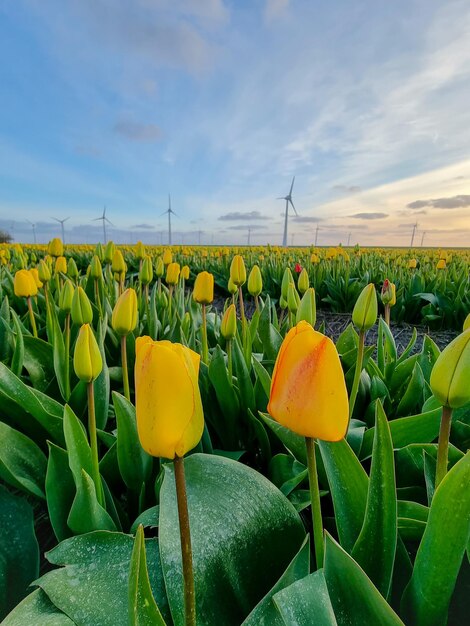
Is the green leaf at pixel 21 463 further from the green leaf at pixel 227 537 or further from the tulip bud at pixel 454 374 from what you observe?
the tulip bud at pixel 454 374

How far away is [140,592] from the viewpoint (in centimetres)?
50

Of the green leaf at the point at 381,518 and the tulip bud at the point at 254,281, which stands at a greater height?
the tulip bud at the point at 254,281

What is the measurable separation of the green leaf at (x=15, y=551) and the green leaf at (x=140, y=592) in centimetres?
46

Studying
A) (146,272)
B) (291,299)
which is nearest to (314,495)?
(291,299)

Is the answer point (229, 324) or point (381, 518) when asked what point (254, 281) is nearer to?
point (229, 324)

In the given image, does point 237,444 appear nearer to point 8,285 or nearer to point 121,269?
point 121,269

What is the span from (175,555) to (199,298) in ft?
3.59

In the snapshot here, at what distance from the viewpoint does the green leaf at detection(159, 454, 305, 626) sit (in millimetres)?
631

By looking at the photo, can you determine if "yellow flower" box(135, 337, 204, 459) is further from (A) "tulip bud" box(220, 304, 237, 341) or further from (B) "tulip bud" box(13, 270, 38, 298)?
(B) "tulip bud" box(13, 270, 38, 298)

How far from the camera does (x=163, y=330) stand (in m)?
2.26

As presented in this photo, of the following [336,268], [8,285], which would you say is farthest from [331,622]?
[336,268]

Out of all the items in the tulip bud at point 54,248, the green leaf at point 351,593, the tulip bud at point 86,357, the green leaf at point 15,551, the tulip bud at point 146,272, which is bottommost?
the green leaf at point 15,551

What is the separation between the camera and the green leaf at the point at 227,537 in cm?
63

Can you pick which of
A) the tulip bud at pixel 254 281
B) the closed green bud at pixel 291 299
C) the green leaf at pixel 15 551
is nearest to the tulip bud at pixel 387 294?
the closed green bud at pixel 291 299
